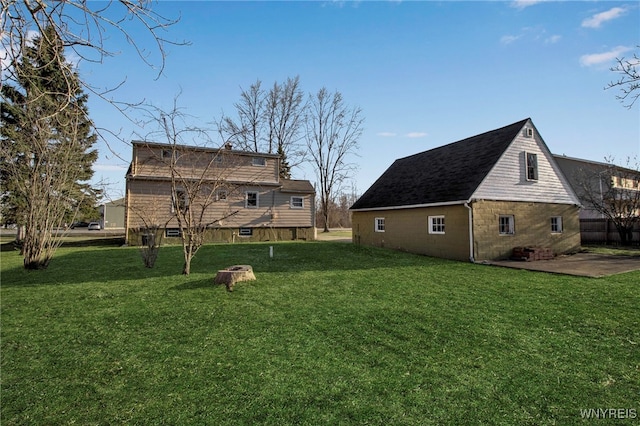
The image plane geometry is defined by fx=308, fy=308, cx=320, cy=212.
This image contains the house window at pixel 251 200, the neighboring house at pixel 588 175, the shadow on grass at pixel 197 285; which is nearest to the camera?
the shadow on grass at pixel 197 285

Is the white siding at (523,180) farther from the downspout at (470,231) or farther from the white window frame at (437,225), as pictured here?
the white window frame at (437,225)

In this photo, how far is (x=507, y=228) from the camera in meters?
13.7

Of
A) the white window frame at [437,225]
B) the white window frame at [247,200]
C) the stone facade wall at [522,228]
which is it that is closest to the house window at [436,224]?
the white window frame at [437,225]

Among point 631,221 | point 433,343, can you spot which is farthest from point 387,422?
point 631,221

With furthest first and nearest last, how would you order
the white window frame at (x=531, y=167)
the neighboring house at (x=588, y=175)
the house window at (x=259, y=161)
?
1. the neighboring house at (x=588, y=175)
2. the house window at (x=259, y=161)
3. the white window frame at (x=531, y=167)

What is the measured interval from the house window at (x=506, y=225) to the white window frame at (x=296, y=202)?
43.9 feet

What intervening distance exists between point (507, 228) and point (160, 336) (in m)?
14.1

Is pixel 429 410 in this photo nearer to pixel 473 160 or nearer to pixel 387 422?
pixel 387 422

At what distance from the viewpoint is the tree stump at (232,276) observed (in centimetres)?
749

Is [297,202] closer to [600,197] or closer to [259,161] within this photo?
[259,161]

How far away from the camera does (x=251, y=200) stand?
2175 cm

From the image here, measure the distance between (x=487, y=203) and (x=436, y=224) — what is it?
2259 mm

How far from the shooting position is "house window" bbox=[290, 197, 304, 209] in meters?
22.8

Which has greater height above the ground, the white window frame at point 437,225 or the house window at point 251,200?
the house window at point 251,200
